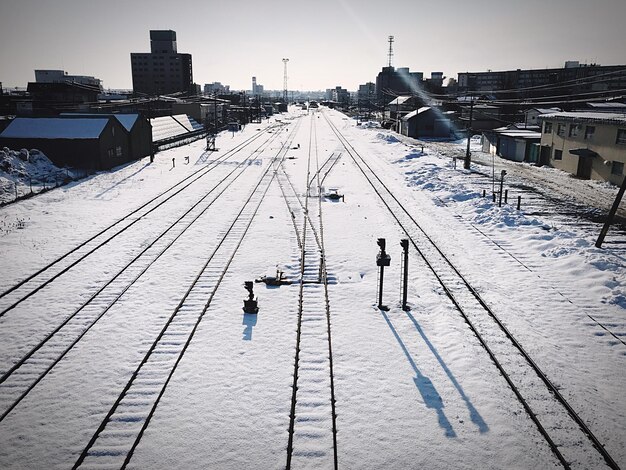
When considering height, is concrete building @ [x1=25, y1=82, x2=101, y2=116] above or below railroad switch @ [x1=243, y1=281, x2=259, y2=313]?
above

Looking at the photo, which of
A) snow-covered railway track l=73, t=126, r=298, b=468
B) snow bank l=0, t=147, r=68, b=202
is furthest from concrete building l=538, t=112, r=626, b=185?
snow bank l=0, t=147, r=68, b=202

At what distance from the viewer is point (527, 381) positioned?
1022cm

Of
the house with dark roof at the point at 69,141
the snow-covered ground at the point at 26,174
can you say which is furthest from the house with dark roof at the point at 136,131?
the snow-covered ground at the point at 26,174

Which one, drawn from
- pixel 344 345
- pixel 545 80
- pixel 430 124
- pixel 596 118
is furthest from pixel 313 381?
pixel 545 80

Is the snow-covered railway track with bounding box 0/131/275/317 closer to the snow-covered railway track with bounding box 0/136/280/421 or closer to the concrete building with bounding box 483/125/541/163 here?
the snow-covered railway track with bounding box 0/136/280/421

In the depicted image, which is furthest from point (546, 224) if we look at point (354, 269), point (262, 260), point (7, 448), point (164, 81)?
point (164, 81)

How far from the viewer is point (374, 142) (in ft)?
209

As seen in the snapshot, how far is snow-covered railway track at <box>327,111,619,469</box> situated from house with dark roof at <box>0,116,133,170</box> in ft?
102

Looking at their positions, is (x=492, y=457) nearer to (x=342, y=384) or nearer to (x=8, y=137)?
(x=342, y=384)

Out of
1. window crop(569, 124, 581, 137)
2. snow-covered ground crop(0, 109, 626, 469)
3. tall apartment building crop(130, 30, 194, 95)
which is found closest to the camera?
snow-covered ground crop(0, 109, 626, 469)

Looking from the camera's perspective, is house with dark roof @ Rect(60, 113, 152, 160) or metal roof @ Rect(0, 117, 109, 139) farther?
house with dark roof @ Rect(60, 113, 152, 160)

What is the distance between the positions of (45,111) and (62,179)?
91.0 feet

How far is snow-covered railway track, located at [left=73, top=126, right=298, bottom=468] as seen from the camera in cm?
819

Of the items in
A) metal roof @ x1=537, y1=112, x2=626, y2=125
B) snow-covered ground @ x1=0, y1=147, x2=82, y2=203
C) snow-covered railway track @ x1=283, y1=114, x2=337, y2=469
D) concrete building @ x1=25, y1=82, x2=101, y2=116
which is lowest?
snow-covered railway track @ x1=283, y1=114, x2=337, y2=469
